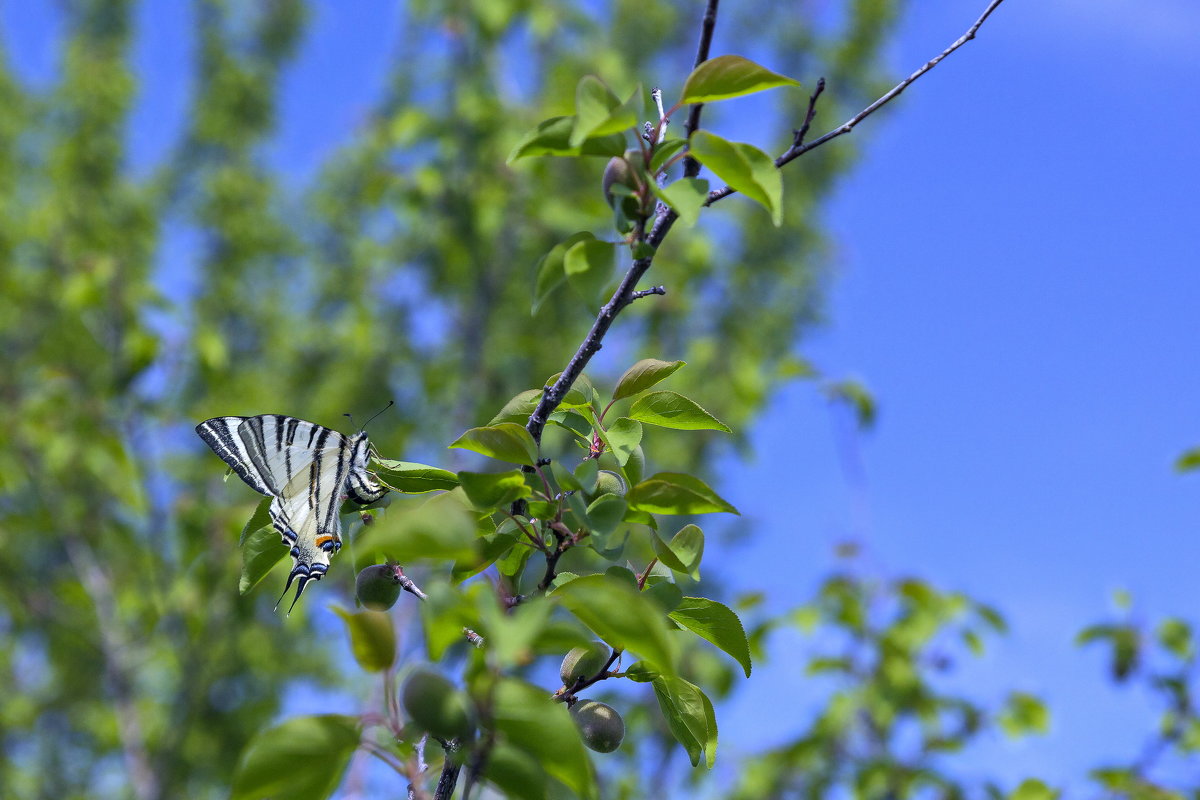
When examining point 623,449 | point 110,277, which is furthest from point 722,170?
point 110,277

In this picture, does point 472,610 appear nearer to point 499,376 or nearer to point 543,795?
point 543,795

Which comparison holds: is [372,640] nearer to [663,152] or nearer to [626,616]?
[626,616]

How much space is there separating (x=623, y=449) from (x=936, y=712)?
3229 mm

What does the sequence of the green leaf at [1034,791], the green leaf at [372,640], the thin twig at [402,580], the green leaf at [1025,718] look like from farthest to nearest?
the green leaf at [1025,718], the green leaf at [1034,791], the thin twig at [402,580], the green leaf at [372,640]

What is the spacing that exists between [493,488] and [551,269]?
1.03 ft

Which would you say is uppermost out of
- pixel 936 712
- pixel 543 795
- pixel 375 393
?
pixel 375 393

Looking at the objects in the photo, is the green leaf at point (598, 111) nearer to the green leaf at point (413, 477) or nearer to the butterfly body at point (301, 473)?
the green leaf at point (413, 477)

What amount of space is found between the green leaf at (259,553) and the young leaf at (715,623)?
56cm

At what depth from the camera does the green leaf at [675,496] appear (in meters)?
1.03

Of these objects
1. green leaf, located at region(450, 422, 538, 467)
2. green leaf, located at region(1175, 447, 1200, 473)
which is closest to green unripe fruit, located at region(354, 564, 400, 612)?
green leaf, located at region(450, 422, 538, 467)

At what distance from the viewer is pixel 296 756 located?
0.84 meters

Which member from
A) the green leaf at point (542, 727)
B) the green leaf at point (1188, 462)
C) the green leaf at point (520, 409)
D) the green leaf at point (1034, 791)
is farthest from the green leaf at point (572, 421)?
the green leaf at point (1188, 462)

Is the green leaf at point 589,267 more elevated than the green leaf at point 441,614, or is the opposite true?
the green leaf at point 589,267

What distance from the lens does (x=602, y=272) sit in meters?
1.13
